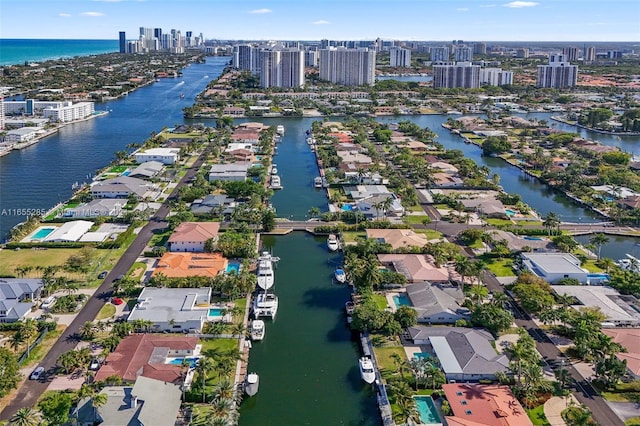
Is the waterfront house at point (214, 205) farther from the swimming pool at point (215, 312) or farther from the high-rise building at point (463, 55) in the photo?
the high-rise building at point (463, 55)

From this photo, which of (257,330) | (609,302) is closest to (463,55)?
(609,302)

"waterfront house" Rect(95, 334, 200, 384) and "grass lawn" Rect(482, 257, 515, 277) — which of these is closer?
"waterfront house" Rect(95, 334, 200, 384)

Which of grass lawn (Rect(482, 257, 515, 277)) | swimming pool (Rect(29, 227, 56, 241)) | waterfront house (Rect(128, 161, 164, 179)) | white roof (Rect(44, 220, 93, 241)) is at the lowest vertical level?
grass lawn (Rect(482, 257, 515, 277))

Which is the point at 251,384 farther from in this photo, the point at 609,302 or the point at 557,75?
the point at 557,75

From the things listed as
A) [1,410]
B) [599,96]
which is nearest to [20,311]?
[1,410]

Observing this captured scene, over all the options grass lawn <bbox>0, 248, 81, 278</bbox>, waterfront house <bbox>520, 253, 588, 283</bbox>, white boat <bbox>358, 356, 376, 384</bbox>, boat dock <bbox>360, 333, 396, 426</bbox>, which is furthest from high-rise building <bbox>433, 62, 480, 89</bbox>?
white boat <bbox>358, 356, 376, 384</bbox>

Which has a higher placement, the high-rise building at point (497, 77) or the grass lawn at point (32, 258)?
the high-rise building at point (497, 77)

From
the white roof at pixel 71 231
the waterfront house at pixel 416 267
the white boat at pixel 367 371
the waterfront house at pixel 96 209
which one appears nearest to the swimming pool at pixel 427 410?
the white boat at pixel 367 371

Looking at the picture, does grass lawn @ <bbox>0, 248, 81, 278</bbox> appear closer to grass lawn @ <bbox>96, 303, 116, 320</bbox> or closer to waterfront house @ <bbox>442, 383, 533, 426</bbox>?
grass lawn @ <bbox>96, 303, 116, 320</bbox>
